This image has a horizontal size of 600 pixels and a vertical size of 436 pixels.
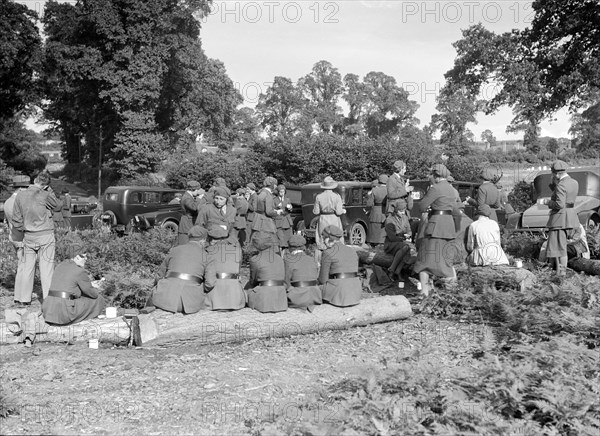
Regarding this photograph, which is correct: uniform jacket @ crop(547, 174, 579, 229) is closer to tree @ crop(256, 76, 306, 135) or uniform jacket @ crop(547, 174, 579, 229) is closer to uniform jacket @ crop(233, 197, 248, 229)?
uniform jacket @ crop(233, 197, 248, 229)

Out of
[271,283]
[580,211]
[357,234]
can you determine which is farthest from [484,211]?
[580,211]

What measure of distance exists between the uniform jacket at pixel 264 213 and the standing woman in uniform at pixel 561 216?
4875 millimetres

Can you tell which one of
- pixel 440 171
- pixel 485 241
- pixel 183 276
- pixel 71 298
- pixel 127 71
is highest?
pixel 127 71

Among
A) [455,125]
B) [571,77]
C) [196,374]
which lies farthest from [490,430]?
[455,125]

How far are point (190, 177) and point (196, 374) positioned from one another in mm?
28831

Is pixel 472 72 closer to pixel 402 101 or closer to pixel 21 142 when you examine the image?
pixel 21 142

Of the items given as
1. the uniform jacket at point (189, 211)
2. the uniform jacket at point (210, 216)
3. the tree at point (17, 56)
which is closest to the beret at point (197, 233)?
the uniform jacket at point (210, 216)

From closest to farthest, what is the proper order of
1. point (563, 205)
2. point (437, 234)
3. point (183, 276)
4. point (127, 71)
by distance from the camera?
point (183, 276) < point (437, 234) < point (563, 205) < point (127, 71)

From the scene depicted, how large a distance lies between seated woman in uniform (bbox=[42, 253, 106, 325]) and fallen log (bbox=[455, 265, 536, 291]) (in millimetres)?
4669

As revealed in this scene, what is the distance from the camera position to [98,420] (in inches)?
188

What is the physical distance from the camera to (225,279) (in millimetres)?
7160

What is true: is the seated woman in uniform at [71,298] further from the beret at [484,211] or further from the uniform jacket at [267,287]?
the beret at [484,211]

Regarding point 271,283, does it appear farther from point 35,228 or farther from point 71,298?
point 35,228

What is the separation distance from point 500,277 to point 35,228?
623 centimetres
